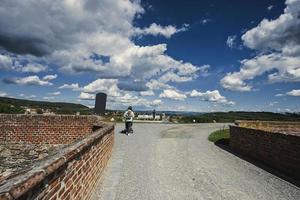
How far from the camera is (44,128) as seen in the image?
1318 centimetres

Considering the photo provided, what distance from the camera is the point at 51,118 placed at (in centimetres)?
1326

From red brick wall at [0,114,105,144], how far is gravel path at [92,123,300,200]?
2.55 metres

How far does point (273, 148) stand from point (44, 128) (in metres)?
9.67

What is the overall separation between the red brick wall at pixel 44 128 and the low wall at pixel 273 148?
6.70m

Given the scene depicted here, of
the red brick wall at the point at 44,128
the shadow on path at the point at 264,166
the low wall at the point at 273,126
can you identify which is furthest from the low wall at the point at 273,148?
the red brick wall at the point at 44,128

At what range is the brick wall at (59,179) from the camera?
2.60 m

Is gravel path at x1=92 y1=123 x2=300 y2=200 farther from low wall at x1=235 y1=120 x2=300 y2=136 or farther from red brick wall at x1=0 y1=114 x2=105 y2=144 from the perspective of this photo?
low wall at x1=235 y1=120 x2=300 y2=136

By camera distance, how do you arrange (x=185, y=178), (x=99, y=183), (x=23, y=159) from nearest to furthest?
(x=99, y=183) < (x=185, y=178) < (x=23, y=159)

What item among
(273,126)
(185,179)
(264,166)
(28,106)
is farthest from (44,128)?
(28,106)

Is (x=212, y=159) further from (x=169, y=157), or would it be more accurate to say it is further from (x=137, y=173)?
(x=137, y=173)

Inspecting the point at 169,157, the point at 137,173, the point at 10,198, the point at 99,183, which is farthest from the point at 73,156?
the point at 169,157

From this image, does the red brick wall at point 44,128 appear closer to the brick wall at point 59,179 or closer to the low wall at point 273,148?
the low wall at point 273,148

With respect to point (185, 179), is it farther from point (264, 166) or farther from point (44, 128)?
point (44, 128)

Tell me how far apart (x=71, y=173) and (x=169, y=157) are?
6.66m
